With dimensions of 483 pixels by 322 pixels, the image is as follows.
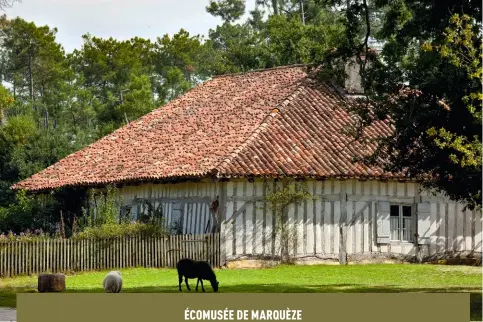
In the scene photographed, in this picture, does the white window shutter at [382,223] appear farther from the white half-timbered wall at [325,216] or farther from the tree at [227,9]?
the tree at [227,9]

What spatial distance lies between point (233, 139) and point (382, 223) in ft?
18.9

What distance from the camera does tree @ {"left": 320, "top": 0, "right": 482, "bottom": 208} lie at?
75.0 feet

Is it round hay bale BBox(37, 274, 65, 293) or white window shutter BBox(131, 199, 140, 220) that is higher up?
white window shutter BBox(131, 199, 140, 220)

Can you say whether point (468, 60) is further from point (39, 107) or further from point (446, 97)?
point (39, 107)

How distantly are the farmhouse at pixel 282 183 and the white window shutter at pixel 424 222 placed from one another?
3 centimetres

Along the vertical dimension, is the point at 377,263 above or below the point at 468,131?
below

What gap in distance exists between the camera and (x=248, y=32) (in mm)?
80062

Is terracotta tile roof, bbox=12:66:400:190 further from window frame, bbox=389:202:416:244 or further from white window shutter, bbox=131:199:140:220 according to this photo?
window frame, bbox=389:202:416:244

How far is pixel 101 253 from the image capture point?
33969 millimetres

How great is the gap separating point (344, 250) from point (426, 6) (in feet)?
43.3

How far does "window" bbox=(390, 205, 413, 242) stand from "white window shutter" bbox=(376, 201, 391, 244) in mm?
612
